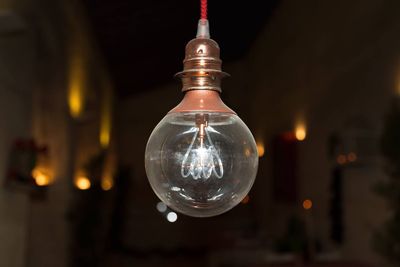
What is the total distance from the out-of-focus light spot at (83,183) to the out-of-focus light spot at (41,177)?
48.7 inches

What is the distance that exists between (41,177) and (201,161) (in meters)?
3.45

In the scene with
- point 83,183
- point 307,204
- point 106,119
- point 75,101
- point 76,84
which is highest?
point 106,119

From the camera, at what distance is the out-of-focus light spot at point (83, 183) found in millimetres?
5788

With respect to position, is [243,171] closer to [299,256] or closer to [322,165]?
[299,256]

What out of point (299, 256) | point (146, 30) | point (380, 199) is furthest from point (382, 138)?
point (146, 30)

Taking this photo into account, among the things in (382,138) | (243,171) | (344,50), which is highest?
(344,50)

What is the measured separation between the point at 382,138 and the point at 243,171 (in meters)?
2.94

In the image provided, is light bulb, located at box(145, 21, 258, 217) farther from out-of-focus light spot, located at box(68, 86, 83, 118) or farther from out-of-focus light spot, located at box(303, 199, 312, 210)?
out-of-focus light spot, located at box(303, 199, 312, 210)

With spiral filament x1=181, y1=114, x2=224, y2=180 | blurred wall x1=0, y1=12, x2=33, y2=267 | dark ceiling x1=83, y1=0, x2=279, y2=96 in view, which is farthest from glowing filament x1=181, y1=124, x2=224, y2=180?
dark ceiling x1=83, y1=0, x2=279, y2=96

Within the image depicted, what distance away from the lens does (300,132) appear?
6695 millimetres

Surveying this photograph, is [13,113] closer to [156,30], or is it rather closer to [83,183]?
[83,183]

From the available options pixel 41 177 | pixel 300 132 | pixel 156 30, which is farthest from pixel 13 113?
pixel 300 132

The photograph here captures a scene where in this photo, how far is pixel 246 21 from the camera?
26.9 feet

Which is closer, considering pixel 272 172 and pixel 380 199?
pixel 380 199
